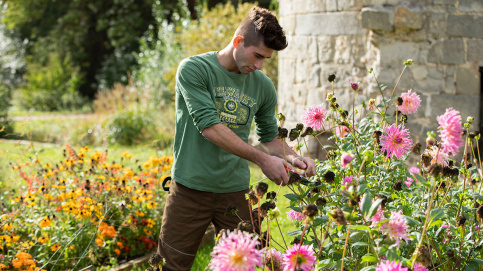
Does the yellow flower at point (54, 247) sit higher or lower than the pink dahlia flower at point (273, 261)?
lower

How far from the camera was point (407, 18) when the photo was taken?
566 centimetres

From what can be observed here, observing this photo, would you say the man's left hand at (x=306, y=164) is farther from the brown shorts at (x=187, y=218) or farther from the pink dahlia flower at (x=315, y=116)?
the brown shorts at (x=187, y=218)

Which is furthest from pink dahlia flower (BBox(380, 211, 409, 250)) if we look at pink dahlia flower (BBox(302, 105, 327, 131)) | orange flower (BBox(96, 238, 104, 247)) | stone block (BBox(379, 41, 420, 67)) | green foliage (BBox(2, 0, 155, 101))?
green foliage (BBox(2, 0, 155, 101))

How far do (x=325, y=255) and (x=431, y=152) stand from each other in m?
0.55

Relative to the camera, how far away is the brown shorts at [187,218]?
8.83 feet

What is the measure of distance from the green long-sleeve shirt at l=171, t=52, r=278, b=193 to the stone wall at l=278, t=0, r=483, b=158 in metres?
3.47

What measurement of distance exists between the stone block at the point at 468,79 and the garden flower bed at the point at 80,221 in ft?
11.2

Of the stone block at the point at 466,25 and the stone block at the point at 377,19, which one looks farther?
the stone block at the point at 377,19

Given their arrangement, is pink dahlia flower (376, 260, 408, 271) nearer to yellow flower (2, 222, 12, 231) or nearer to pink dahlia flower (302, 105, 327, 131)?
pink dahlia flower (302, 105, 327, 131)

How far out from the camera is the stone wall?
5.65 metres

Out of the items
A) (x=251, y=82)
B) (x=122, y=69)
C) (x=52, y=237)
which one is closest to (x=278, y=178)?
(x=251, y=82)

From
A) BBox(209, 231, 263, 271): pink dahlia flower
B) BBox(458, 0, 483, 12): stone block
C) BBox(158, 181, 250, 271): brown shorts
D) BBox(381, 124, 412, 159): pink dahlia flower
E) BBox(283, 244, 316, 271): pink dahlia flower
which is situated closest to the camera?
BBox(209, 231, 263, 271): pink dahlia flower

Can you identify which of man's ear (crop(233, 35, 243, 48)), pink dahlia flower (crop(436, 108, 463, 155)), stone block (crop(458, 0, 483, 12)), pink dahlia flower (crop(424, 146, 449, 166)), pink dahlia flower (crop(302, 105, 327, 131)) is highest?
stone block (crop(458, 0, 483, 12))

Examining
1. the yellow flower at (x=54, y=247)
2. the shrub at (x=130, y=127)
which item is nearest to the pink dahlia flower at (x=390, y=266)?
the yellow flower at (x=54, y=247)
